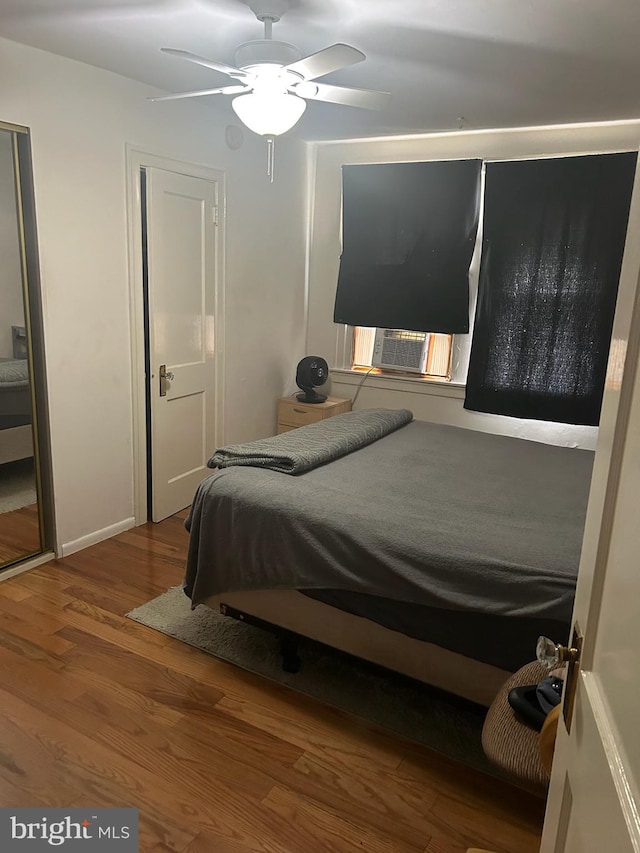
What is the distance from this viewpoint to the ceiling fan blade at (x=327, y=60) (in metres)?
2.01

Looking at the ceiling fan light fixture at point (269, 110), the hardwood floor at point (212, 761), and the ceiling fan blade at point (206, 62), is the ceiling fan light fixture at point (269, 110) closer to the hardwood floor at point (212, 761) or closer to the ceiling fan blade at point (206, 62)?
the ceiling fan blade at point (206, 62)

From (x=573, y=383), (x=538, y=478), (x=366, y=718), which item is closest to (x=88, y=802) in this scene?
(x=366, y=718)

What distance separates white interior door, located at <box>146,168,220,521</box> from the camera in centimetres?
356

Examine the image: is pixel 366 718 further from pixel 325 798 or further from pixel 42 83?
pixel 42 83

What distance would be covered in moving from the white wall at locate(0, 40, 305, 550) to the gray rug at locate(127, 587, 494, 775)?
955mm

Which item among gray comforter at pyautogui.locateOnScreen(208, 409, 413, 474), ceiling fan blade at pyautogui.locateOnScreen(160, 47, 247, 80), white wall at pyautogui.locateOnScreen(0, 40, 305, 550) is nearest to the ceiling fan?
ceiling fan blade at pyautogui.locateOnScreen(160, 47, 247, 80)

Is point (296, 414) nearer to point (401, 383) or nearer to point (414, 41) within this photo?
point (401, 383)

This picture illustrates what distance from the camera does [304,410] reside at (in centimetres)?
454

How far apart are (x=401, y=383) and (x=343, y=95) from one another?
7.88 ft

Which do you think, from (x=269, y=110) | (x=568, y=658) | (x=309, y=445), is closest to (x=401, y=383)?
(x=309, y=445)

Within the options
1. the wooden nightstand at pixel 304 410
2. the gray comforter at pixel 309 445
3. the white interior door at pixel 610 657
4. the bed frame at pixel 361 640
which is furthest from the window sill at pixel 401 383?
the white interior door at pixel 610 657

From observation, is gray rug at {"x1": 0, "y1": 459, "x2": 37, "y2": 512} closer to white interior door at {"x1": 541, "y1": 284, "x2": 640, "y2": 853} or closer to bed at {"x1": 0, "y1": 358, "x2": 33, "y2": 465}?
bed at {"x1": 0, "y1": 358, "x2": 33, "y2": 465}

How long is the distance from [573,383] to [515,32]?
212 cm

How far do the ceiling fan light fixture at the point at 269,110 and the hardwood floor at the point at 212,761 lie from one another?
213 cm
